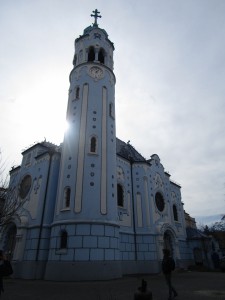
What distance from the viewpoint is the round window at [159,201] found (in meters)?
31.7

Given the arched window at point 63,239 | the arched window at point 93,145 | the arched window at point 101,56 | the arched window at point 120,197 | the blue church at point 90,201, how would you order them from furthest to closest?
the arched window at point 101,56
the arched window at point 120,197
the arched window at point 93,145
the arched window at point 63,239
the blue church at point 90,201

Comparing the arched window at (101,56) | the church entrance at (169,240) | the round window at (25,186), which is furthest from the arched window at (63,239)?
the arched window at (101,56)

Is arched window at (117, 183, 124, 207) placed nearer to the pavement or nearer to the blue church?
the blue church

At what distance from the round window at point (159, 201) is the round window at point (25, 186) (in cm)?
1643

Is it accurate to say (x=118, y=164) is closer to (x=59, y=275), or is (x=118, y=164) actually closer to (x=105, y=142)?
(x=105, y=142)

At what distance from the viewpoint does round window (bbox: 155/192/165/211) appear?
31714 mm

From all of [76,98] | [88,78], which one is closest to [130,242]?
[76,98]

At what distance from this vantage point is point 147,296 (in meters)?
6.38

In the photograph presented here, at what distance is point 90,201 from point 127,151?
46.6 feet

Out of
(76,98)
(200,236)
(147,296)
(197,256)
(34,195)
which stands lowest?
(147,296)

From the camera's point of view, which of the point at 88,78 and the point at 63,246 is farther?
the point at 88,78

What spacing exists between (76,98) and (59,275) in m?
17.5

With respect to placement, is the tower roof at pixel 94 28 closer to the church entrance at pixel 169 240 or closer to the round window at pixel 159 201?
the round window at pixel 159 201

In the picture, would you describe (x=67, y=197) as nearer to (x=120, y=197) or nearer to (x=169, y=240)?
(x=120, y=197)
